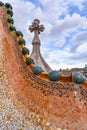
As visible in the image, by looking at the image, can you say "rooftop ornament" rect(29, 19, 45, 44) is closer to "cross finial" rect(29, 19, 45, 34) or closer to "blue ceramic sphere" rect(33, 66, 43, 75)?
"cross finial" rect(29, 19, 45, 34)

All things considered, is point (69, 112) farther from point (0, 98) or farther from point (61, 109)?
point (0, 98)

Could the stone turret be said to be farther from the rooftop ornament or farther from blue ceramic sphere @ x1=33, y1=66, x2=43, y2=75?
blue ceramic sphere @ x1=33, y1=66, x2=43, y2=75

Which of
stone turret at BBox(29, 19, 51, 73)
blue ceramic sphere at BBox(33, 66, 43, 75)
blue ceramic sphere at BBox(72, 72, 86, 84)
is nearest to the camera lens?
blue ceramic sphere at BBox(72, 72, 86, 84)

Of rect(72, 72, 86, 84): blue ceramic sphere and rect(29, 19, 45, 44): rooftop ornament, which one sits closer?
rect(72, 72, 86, 84): blue ceramic sphere

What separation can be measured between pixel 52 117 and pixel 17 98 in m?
0.49

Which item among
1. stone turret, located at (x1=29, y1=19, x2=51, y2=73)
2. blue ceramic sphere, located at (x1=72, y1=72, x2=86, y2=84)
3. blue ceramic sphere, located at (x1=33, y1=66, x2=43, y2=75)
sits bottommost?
blue ceramic sphere, located at (x1=72, y1=72, x2=86, y2=84)

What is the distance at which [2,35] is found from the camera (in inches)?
135

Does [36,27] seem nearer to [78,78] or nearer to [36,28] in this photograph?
[36,28]

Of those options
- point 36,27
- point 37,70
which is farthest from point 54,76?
point 36,27

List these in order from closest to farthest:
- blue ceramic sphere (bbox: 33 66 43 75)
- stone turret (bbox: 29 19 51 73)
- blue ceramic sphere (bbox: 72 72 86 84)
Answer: blue ceramic sphere (bbox: 72 72 86 84) → blue ceramic sphere (bbox: 33 66 43 75) → stone turret (bbox: 29 19 51 73)

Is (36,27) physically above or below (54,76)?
above

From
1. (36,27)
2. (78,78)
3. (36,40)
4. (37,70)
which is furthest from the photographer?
(36,40)

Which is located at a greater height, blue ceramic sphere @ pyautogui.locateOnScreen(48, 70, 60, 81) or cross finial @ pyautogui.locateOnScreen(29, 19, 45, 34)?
cross finial @ pyautogui.locateOnScreen(29, 19, 45, 34)

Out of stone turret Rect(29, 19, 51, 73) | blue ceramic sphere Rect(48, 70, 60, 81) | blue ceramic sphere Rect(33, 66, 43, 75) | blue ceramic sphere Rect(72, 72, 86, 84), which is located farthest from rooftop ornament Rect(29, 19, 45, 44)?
blue ceramic sphere Rect(72, 72, 86, 84)
